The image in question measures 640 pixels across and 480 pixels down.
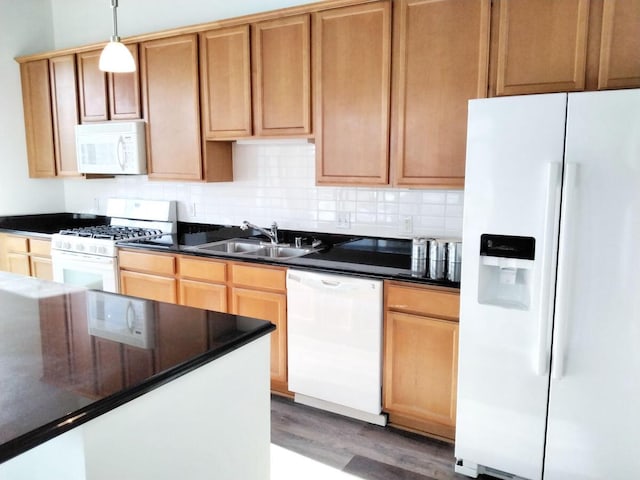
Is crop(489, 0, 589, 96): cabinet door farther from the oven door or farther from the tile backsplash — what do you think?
the oven door

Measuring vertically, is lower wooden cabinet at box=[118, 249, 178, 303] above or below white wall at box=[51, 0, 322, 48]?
below

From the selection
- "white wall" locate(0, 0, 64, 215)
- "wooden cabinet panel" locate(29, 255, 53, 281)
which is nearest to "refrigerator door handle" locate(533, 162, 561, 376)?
"wooden cabinet panel" locate(29, 255, 53, 281)

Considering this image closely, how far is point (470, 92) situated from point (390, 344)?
4.63 ft

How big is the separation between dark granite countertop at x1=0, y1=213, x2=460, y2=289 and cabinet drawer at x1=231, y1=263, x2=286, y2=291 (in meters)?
0.05

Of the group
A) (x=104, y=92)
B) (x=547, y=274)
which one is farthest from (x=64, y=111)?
(x=547, y=274)

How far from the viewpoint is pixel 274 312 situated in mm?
3131

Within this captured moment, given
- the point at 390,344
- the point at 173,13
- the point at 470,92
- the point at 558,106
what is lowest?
the point at 390,344

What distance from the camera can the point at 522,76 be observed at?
2.46 metres

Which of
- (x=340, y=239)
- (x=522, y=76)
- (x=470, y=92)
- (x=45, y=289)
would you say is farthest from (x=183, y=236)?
(x=522, y=76)

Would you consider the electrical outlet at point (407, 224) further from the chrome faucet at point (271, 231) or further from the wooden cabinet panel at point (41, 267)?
the wooden cabinet panel at point (41, 267)

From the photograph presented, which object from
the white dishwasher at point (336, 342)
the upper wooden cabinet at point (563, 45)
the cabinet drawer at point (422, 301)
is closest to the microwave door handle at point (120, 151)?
the white dishwasher at point (336, 342)

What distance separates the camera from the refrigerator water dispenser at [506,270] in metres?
2.17

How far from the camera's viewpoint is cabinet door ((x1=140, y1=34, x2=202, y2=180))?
3660mm

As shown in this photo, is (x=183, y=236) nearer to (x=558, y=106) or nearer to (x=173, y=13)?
(x=173, y=13)
